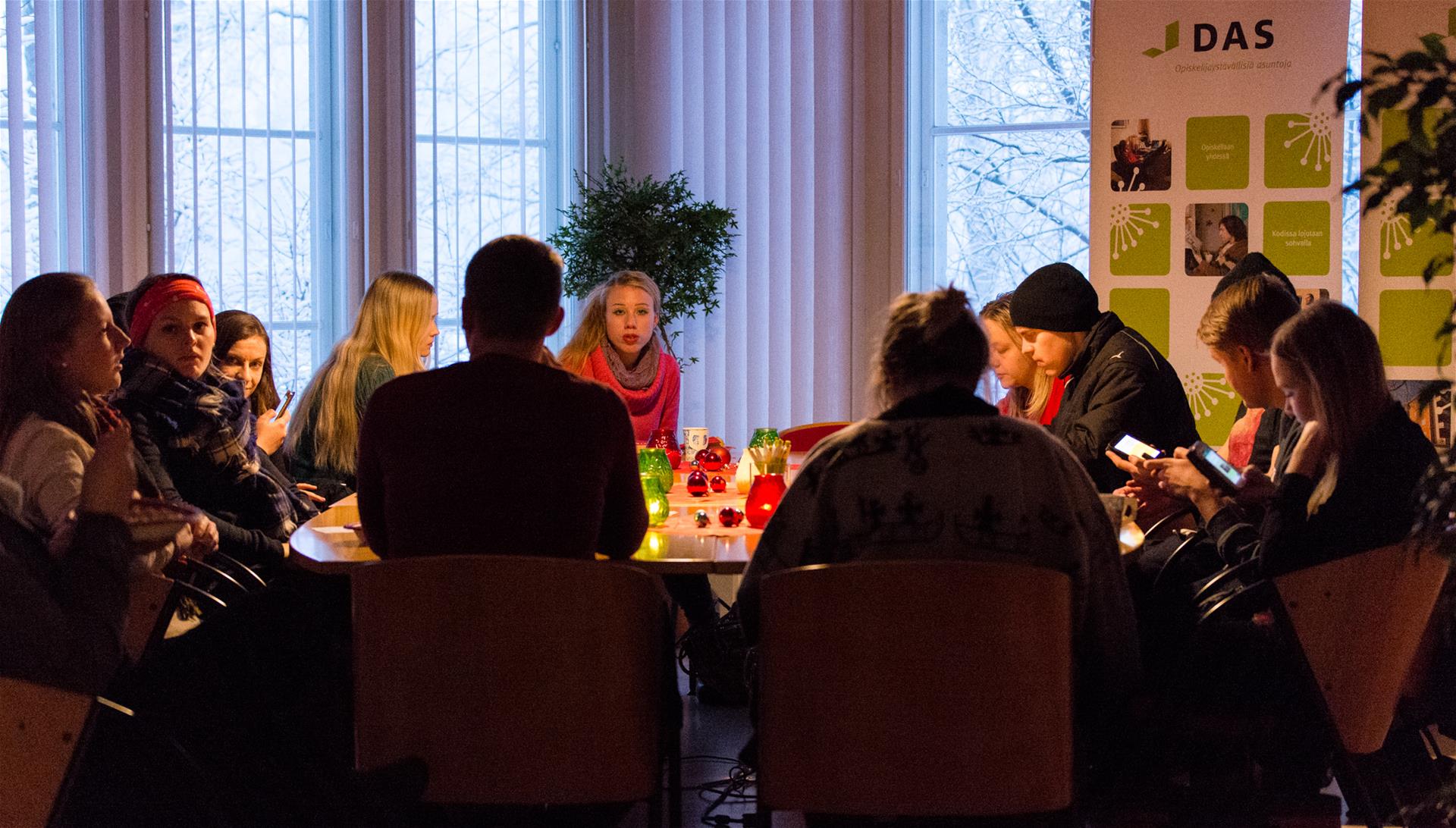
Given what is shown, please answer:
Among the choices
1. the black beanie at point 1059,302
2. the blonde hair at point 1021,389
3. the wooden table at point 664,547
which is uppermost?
the black beanie at point 1059,302

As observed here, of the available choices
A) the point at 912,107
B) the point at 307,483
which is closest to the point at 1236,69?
the point at 912,107

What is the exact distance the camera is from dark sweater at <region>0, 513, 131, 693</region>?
214 centimetres

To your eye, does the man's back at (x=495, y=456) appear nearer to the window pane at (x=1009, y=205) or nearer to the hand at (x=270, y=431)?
the hand at (x=270, y=431)

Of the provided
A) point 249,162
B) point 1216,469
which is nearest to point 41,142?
point 249,162

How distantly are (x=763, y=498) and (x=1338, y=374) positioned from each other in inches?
46.8

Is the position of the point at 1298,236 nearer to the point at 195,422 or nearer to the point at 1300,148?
the point at 1300,148

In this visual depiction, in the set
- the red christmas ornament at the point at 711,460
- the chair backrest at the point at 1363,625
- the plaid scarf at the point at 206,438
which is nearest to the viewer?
the chair backrest at the point at 1363,625

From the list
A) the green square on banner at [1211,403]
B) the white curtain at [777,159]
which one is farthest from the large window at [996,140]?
the green square on banner at [1211,403]

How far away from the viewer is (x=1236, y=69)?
5543 millimetres

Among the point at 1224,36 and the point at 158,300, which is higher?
the point at 1224,36

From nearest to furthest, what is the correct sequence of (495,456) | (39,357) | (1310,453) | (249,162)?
1. (495,456)
2. (39,357)
3. (1310,453)
4. (249,162)

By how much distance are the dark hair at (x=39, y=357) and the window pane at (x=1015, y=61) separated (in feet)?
15.4

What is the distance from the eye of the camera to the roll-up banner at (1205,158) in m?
5.48

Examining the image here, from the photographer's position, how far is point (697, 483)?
11.1 ft
